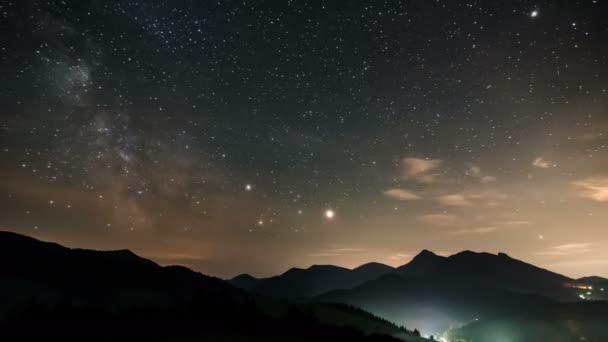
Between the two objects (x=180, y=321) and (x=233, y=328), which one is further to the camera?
(x=180, y=321)

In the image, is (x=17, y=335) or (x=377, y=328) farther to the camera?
(x=377, y=328)

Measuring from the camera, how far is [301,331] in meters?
69.3

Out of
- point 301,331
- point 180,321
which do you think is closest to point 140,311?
point 180,321

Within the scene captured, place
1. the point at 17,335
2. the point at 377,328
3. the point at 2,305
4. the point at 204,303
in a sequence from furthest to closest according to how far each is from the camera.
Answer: the point at 2,305, the point at 377,328, the point at 204,303, the point at 17,335

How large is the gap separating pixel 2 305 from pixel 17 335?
140 m

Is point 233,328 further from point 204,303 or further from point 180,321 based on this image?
point 204,303

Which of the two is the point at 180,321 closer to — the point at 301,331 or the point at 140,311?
the point at 140,311

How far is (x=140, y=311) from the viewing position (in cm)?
7956

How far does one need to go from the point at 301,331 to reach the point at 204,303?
29.0m

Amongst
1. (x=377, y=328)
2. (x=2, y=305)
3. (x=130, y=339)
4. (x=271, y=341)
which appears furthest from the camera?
(x=2, y=305)

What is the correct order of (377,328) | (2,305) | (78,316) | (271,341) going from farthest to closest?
(2,305), (377,328), (78,316), (271,341)

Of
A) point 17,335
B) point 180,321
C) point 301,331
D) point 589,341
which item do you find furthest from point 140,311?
point 589,341

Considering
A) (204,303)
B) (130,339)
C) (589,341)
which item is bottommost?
(589,341)

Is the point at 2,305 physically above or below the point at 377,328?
above
